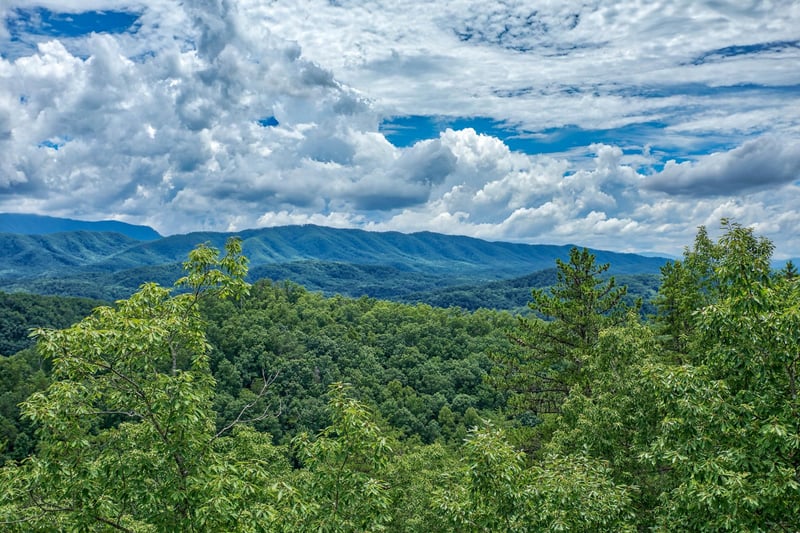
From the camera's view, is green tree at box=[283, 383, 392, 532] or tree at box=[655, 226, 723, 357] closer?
green tree at box=[283, 383, 392, 532]

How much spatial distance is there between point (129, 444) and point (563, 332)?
23.8m

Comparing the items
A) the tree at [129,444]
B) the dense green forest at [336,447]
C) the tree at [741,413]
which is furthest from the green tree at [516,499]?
the tree at [129,444]

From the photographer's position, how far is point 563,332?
1125 inches

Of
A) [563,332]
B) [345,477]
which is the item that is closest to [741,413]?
[345,477]

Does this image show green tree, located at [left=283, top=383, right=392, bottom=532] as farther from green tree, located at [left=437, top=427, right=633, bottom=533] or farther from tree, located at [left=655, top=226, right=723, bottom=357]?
tree, located at [left=655, top=226, right=723, bottom=357]

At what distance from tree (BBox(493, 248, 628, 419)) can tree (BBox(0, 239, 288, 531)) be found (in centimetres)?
2150

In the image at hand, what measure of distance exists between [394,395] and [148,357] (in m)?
71.4

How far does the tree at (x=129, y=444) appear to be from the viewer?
338 inches

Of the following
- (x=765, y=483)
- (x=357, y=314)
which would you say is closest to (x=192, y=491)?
(x=765, y=483)

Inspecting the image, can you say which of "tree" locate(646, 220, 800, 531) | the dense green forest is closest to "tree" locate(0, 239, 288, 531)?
the dense green forest

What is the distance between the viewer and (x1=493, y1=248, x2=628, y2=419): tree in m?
27.6

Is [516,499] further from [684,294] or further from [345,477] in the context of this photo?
[684,294]

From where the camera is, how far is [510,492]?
32.7 ft

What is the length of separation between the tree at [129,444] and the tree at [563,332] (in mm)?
21497
